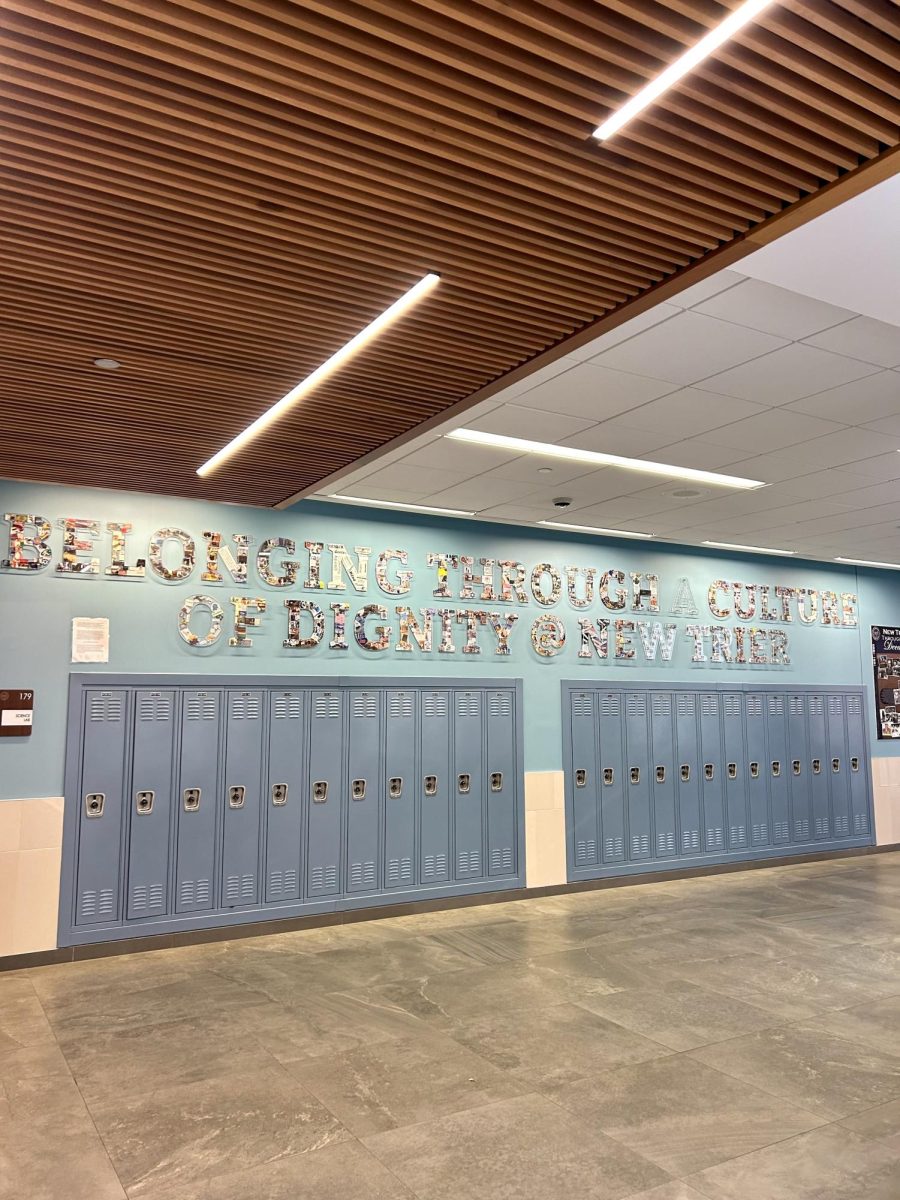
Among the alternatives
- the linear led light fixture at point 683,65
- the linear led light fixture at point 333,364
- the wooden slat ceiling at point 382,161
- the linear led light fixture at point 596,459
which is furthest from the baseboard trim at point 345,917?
the linear led light fixture at point 683,65

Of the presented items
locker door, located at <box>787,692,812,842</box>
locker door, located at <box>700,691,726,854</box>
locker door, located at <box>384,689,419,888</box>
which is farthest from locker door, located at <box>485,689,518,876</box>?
locker door, located at <box>787,692,812,842</box>

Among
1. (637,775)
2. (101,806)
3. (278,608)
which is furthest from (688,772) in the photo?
(101,806)

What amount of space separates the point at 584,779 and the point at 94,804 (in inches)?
169

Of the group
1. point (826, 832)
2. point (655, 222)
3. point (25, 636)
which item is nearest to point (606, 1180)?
point (655, 222)

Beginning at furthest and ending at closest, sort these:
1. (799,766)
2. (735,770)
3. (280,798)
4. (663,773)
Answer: (799,766)
(735,770)
(663,773)
(280,798)

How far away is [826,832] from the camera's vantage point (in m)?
9.61

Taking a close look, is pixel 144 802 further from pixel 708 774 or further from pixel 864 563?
pixel 864 563

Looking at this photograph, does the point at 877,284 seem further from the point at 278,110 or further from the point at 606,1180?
the point at 606,1180

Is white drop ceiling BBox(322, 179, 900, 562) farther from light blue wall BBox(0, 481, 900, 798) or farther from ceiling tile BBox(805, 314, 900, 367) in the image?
light blue wall BBox(0, 481, 900, 798)

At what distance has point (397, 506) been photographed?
7.13 m

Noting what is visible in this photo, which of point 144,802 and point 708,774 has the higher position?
point 144,802

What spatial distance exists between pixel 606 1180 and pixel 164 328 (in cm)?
361

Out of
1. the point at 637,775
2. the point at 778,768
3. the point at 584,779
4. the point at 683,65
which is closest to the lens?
the point at 683,65

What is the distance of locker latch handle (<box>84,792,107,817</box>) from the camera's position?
5855mm
